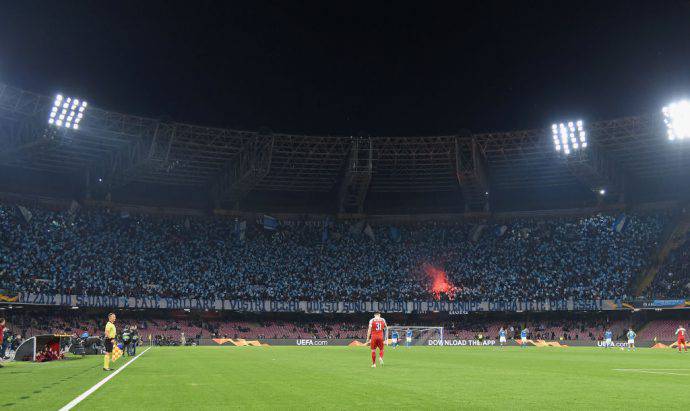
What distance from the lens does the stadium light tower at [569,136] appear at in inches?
2170

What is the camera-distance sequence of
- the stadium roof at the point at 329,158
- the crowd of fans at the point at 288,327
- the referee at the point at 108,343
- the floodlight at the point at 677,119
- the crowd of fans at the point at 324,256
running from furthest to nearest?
the crowd of fans at the point at 324,256 < the crowd of fans at the point at 288,327 < the stadium roof at the point at 329,158 < the floodlight at the point at 677,119 < the referee at the point at 108,343

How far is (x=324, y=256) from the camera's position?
7131cm

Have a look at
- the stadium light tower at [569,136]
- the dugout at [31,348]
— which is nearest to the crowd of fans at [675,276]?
the stadium light tower at [569,136]

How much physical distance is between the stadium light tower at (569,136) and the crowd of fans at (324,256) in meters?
15.1

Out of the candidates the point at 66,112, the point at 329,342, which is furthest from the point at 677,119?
the point at 66,112

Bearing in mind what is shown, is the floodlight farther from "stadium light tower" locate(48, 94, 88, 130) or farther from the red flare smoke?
"stadium light tower" locate(48, 94, 88, 130)

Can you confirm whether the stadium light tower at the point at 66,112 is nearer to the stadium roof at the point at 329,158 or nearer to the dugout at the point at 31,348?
the stadium roof at the point at 329,158

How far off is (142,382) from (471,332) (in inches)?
2234

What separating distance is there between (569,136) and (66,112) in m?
42.5

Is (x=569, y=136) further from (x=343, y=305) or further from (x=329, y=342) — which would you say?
(x=329, y=342)

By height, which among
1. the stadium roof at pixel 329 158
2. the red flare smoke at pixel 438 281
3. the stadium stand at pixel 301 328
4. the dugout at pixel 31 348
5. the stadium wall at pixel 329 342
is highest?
the stadium roof at pixel 329 158

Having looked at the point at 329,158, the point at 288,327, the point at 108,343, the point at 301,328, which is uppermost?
the point at 329,158

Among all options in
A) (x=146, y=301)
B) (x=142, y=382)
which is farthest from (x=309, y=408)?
(x=146, y=301)

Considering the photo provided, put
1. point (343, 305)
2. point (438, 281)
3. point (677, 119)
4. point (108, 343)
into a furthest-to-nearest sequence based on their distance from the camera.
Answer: point (438, 281)
point (343, 305)
point (677, 119)
point (108, 343)
